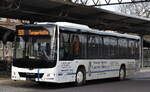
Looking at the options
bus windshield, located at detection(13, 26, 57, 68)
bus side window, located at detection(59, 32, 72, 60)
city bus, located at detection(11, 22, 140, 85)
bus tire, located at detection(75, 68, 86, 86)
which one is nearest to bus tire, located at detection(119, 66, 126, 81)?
city bus, located at detection(11, 22, 140, 85)

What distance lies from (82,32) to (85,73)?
1.95 meters

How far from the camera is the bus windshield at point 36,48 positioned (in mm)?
17188

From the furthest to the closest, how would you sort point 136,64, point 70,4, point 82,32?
point 136,64 → point 70,4 → point 82,32

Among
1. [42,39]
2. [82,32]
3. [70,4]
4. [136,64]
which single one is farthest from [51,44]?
Result: [136,64]

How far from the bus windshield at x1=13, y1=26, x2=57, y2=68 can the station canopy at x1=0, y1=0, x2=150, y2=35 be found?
9.19ft

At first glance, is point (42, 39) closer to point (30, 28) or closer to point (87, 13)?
point (30, 28)

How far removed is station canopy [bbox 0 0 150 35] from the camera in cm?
2228

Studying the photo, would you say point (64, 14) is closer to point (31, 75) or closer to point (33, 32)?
point (33, 32)

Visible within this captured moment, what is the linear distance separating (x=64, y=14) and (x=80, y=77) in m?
7.66

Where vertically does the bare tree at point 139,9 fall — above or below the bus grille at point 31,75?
above

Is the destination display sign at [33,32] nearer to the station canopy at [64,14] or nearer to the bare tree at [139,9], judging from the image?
the station canopy at [64,14]

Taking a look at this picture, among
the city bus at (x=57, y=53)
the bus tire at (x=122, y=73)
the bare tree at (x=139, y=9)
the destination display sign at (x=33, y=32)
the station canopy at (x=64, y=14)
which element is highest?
the bare tree at (x=139, y=9)

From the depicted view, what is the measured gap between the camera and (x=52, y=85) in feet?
64.7

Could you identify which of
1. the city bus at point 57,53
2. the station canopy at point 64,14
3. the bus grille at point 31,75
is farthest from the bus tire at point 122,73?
the bus grille at point 31,75
